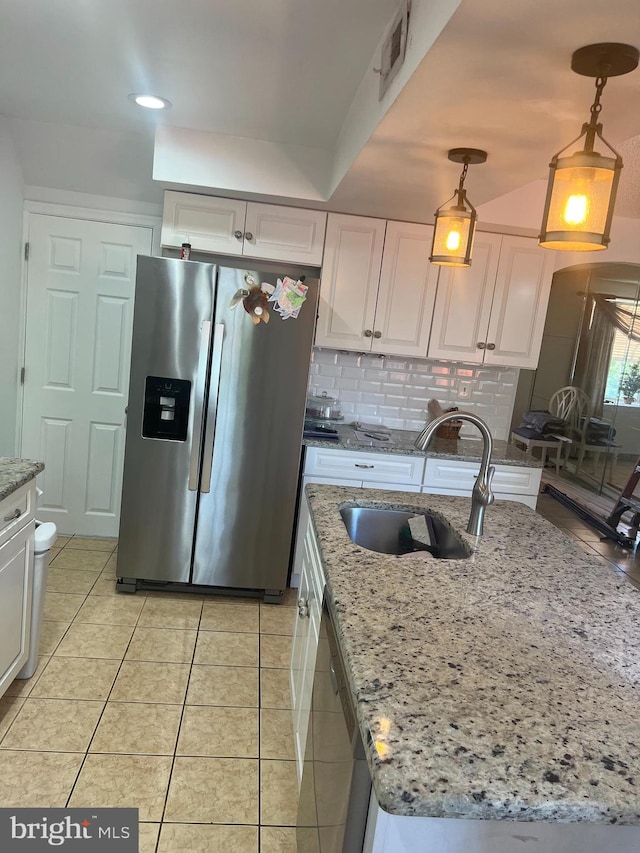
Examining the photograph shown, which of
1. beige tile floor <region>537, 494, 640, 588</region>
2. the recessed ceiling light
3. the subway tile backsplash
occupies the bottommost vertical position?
beige tile floor <region>537, 494, 640, 588</region>

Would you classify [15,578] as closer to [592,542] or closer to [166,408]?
[166,408]

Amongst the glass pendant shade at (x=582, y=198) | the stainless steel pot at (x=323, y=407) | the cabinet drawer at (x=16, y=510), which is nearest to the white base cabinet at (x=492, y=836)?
the glass pendant shade at (x=582, y=198)

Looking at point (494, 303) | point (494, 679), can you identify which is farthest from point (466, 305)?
point (494, 679)

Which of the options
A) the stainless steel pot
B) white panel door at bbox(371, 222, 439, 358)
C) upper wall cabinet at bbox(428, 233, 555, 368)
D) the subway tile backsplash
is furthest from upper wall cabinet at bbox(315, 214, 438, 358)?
the stainless steel pot

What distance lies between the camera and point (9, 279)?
11.5 feet

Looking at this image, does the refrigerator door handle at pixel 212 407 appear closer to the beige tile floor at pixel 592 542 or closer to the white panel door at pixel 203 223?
the white panel door at pixel 203 223

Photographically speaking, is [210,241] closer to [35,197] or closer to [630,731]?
[35,197]

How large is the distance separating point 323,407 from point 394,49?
2262 mm

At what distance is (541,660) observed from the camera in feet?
3.83

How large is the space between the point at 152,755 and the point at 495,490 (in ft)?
7.25

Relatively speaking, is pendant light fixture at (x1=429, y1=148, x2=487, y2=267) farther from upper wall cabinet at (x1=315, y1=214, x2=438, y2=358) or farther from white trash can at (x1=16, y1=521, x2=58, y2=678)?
white trash can at (x1=16, y1=521, x2=58, y2=678)

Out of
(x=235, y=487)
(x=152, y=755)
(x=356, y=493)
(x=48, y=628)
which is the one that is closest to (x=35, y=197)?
(x=235, y=487)

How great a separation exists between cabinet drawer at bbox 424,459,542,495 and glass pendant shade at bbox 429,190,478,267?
156 cm

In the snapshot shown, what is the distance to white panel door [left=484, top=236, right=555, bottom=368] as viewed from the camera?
3566mm
